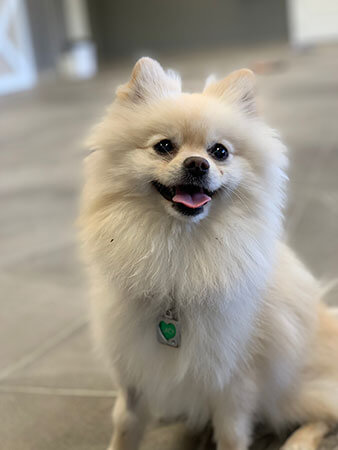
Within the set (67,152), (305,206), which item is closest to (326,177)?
(305,206)

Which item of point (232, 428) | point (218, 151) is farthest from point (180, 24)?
point (232, 428)

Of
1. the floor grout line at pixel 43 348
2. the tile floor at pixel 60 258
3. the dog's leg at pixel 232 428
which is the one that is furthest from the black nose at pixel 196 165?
the floor grout line at pixel 43 348

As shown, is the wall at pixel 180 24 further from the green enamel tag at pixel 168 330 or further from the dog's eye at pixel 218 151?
the green enamel tag at pixel 168 330

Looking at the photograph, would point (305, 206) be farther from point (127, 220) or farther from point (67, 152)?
point (67, 152)

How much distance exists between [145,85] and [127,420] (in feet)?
3.85

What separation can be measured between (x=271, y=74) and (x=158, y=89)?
9776mm

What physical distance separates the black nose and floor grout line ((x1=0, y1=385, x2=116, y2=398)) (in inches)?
49.0

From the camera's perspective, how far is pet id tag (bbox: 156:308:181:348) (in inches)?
66.0

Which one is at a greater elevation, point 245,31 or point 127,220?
point 127,220

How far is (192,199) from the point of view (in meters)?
1.59

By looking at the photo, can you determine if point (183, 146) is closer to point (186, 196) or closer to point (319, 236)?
point (186, 196)

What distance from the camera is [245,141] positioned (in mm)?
1664

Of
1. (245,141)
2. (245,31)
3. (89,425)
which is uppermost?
(245,141)

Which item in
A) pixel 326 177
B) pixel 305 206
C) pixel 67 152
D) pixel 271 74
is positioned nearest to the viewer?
pixel 305 206
